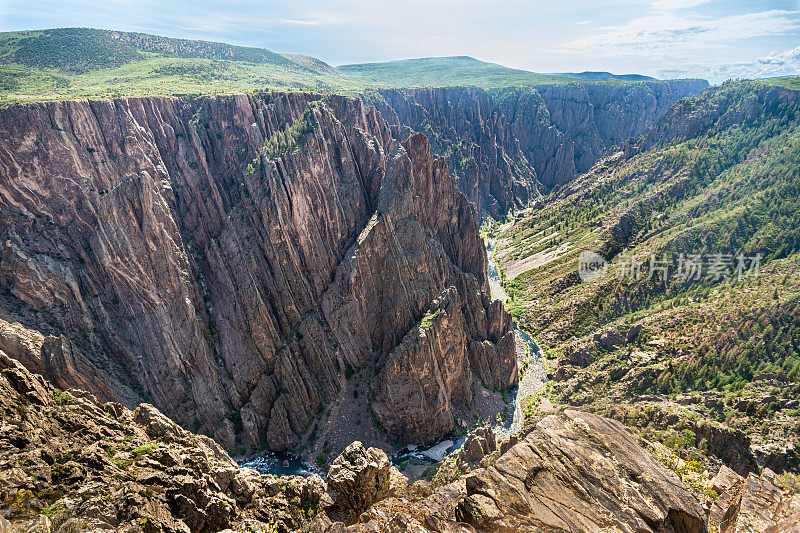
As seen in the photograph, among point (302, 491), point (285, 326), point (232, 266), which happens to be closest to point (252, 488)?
point (302, 491)

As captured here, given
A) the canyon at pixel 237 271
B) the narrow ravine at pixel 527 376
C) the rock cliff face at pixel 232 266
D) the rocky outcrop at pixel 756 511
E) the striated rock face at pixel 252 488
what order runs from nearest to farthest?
the striated rock face at pixel 252 488 → the rocky outcrop at pixel 756 511 → the rock cliff face at pixel 232 266 → the canyon at pixel 237 271 → the narrow ravine at pixel 527 376

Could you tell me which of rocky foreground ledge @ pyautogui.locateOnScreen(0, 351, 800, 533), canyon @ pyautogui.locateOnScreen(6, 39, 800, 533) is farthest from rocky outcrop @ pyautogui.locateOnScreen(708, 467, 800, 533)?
canyon @ pyautogui.locateOnScreen(6, 39, 800, 533)

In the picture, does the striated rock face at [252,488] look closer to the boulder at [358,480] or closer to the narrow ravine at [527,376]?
the boulder at [358,480]

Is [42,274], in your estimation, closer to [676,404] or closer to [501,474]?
[501,474]

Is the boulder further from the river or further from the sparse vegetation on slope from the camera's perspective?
the sparse vegetation on slope

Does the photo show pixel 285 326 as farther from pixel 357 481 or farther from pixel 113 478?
pixel 113 478

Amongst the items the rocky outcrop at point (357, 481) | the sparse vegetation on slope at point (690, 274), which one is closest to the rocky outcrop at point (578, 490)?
the rocky outcrop at point (357, 481)
